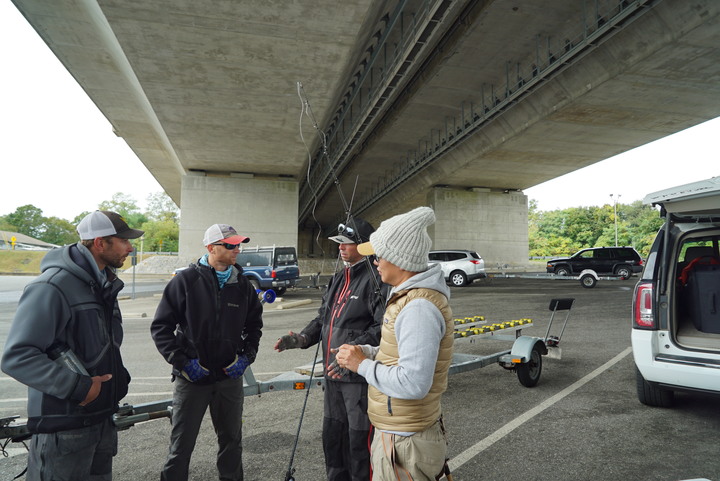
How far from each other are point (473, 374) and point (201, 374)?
4.59m

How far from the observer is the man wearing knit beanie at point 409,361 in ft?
6.15

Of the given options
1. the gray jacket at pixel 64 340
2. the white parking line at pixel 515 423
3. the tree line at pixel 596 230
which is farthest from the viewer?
the tree line at pixel 596 230

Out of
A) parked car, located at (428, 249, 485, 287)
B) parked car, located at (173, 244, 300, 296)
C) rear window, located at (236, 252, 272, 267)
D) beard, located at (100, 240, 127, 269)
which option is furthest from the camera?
parked car, located at (428, 249, 485, 287)

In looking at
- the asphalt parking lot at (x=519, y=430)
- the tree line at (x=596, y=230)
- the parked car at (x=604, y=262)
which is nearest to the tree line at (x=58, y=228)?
the tree line at (x=596, y=230)

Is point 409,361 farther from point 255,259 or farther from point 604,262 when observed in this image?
point 604,262

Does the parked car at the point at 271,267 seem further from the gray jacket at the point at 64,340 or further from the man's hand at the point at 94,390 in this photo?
the man's hand at the point at 94,390

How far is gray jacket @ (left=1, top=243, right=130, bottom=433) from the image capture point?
2.18 m

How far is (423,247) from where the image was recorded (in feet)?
6.72

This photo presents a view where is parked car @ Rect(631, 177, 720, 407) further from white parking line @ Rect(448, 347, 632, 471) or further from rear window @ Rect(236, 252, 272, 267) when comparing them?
rear window @ Rect(236, 252, 272, 267)

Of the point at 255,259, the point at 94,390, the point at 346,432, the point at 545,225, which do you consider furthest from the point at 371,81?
the point at 545,225

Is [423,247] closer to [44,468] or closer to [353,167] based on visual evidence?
[44,468]

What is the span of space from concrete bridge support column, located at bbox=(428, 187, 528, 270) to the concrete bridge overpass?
19.8ft

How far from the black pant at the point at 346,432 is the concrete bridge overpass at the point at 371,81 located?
11.1 ft

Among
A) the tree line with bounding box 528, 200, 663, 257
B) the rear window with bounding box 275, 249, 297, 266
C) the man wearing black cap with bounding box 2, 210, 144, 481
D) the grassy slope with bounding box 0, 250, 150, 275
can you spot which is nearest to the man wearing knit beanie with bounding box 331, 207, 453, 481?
the man wearing black cap with bounding box 2, 210, 144, 481
